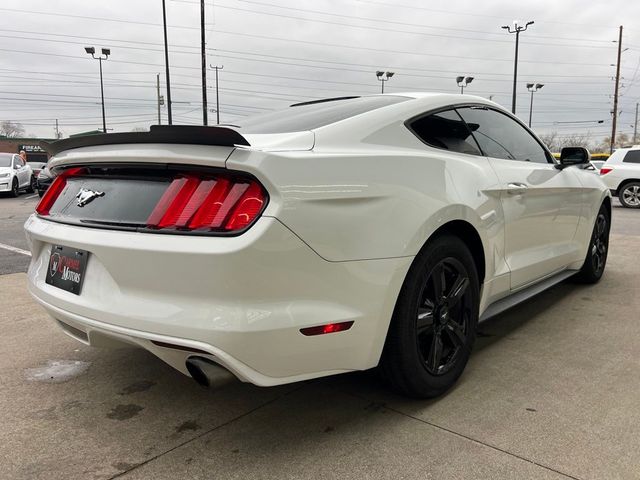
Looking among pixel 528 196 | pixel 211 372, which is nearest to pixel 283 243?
pixel 211 372

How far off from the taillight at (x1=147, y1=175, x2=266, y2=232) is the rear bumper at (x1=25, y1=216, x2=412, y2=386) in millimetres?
55

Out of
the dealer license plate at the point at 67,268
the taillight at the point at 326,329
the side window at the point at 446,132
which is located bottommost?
the taillight at the point at 326,329

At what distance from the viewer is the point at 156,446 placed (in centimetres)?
222

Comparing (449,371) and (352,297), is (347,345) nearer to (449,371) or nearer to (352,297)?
(352,297)

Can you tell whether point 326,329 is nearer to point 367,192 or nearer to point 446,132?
point 367,192

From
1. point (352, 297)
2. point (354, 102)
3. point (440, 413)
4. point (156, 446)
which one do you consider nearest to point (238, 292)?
point (352, 297)

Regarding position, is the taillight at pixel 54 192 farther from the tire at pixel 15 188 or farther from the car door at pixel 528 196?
the tire at pixel 15 188

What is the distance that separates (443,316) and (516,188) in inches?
40.2

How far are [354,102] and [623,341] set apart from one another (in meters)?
2.29

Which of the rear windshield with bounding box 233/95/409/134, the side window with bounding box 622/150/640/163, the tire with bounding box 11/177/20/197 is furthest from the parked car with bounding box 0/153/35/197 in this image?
the side window with bounding box 622/150/640/163

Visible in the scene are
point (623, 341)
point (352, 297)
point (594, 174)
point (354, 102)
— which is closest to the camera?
point (352, 297)

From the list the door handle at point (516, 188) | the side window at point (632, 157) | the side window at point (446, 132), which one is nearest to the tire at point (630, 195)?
the side window at point (632, 157)

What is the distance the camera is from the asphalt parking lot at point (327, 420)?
81.4 inches

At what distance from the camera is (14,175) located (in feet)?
54.2
